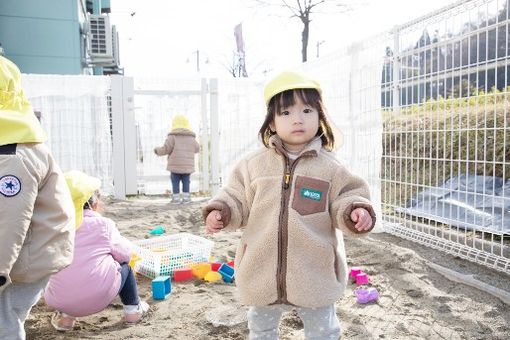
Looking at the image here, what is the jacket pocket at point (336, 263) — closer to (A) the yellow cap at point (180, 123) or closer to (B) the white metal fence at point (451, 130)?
(B) the white metal fence at point (451, 130)

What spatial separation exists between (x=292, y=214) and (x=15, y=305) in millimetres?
1152

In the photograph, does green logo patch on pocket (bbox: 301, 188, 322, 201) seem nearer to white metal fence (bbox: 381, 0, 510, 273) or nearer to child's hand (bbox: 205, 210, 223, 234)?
child's hand (bbox: 205, 210, 223, 234)

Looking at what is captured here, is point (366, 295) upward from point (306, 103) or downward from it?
downward

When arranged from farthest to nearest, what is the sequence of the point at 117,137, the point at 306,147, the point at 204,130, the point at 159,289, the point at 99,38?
the point at 99,38
the point at 204,130
the point at 117,137
the point at 159,289
the point at 306,147

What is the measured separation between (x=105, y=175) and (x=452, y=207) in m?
6.52

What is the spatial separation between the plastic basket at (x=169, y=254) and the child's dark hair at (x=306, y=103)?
1.87 meters

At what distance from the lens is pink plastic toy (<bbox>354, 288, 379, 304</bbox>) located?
3.05 m

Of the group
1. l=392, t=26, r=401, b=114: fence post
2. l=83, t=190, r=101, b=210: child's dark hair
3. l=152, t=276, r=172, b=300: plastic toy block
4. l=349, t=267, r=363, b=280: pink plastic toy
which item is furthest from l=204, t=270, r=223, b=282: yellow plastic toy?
l=392, t=26, r=401, b=114: fence post

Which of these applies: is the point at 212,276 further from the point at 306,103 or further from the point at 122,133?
the point at 122,133

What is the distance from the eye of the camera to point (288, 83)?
A: 200cm

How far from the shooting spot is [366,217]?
1.75 metres

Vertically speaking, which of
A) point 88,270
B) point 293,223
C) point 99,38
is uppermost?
point 99,38

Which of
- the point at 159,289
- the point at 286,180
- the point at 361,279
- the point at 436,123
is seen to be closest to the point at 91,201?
the point at 159,289

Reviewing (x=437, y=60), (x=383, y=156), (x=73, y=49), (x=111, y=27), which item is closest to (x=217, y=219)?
(x=437, y=60)
